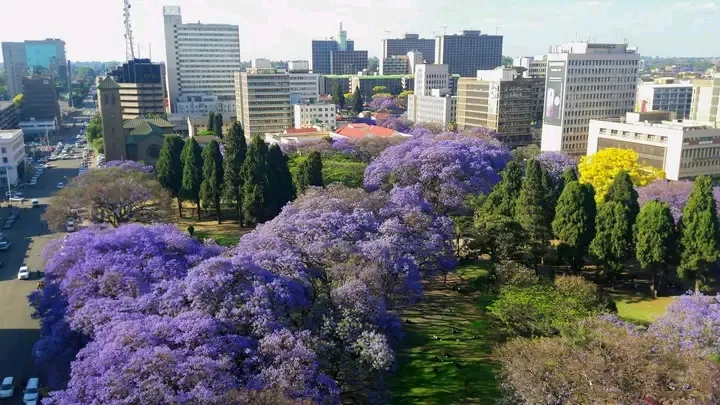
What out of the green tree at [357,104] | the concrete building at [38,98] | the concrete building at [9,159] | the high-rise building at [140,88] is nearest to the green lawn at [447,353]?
the concrete building at [9,159]

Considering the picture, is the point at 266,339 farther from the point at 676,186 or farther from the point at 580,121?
the point at 580,121

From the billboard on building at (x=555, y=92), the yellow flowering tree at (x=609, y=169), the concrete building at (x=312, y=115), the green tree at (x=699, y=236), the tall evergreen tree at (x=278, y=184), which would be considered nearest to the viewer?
the green tree at (x=699, y=236)

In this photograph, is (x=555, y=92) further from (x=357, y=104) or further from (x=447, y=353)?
(x=447, y=353)

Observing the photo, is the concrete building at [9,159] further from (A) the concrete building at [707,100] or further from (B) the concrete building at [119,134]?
(A) the concrete building at [707,100]

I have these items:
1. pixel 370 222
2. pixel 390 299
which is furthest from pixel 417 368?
pixel 370 222

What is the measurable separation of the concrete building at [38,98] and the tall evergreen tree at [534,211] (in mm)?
113013

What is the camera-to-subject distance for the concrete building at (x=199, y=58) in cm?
13350

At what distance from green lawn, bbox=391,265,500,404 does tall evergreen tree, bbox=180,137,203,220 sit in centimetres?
2504

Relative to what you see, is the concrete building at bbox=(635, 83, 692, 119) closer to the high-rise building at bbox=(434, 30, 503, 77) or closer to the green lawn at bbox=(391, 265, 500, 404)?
the high-rise building at bbox=(434, 30, 503, 77)

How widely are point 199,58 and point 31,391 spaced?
4682 inches

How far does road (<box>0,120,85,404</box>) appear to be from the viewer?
94.2 ft

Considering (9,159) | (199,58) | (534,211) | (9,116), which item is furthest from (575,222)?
(199,58)

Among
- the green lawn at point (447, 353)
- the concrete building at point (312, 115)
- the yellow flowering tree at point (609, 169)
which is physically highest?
the concrete building at point (312, 115)

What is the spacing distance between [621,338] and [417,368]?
32.3 feet
